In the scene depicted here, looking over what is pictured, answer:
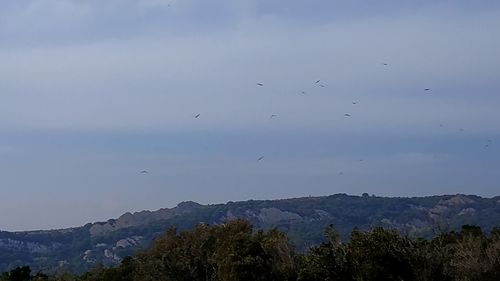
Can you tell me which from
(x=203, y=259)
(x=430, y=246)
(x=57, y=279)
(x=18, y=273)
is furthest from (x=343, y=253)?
(x=18, y=273)

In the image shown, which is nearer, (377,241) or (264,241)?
(377,241)

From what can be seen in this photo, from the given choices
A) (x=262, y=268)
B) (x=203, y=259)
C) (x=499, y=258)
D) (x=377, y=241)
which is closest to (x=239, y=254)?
(x=262, y=268)

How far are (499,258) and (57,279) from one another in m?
32.5

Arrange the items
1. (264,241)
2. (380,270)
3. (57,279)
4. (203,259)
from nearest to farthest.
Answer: (380,270)
(264,241)
(203,259)
(57,279)

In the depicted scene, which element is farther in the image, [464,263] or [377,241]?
[464,263]

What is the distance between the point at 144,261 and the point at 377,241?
68.3 feet

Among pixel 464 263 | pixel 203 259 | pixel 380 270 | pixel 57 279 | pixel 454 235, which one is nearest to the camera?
pixel 380 270

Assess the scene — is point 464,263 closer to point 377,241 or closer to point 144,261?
point 377,241

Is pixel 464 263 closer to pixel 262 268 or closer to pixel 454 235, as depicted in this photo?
pixel 262 268

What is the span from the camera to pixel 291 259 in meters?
45.2

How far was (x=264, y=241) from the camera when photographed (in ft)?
154

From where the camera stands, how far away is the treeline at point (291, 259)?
123 feet

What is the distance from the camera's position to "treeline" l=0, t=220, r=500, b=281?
37.4 m

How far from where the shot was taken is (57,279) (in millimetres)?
59531
